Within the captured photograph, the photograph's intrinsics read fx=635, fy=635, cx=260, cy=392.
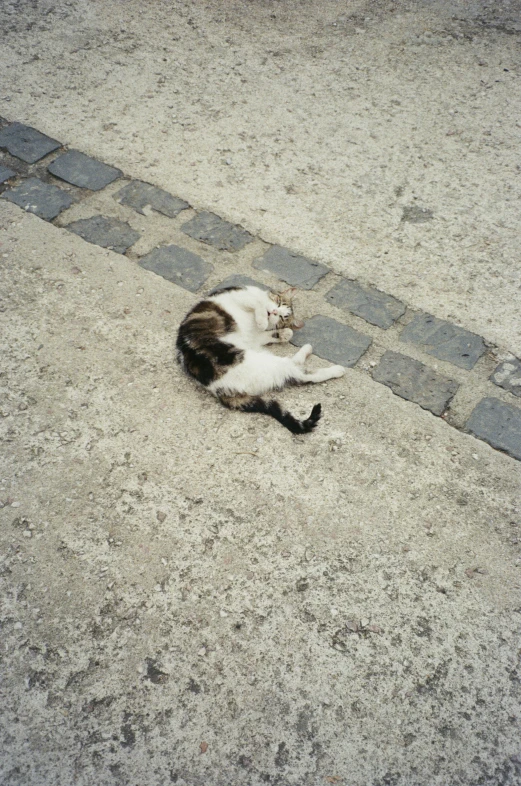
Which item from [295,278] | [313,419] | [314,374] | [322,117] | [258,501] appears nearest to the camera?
[258,501]

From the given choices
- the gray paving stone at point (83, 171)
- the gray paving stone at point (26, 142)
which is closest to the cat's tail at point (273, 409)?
the gray paving stone at point (83, 171)

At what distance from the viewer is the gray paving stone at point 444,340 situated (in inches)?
142

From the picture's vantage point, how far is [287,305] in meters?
3.61

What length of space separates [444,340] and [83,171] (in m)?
2.87

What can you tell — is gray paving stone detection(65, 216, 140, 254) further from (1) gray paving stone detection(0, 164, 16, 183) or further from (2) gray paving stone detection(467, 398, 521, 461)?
(2) gray paving stone detection(467, 398, 521, 461)

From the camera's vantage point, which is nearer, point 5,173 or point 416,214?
point 416,214

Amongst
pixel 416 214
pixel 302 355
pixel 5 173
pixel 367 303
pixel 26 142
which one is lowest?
pixel 5 173

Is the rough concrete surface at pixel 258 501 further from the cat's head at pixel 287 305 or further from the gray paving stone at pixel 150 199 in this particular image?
the cat's head at pixel 287 305

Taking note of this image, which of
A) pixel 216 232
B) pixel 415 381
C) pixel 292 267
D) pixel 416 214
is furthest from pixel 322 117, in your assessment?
pixel 415 381

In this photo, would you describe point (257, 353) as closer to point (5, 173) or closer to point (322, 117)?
point (5, 173)

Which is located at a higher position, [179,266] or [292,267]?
[292,267]

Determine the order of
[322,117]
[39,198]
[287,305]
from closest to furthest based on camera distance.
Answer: [287,305], [39,198], [322,117]

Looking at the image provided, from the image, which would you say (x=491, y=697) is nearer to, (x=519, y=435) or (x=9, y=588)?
(x=519, y=435)

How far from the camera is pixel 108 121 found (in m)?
5.08
